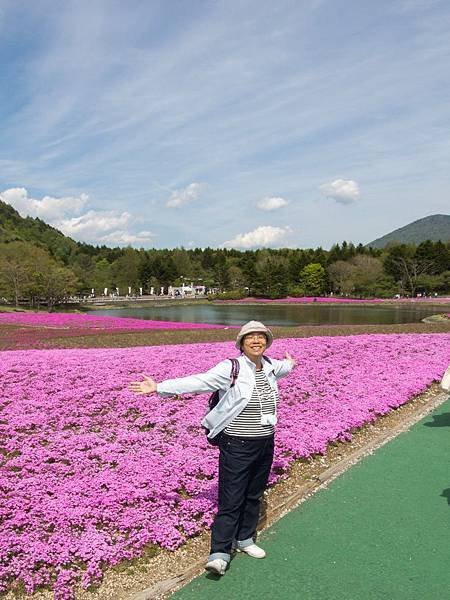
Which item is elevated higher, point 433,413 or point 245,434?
point 245,434

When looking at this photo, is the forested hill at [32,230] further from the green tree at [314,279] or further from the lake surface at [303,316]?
the lake surface at [303,316]

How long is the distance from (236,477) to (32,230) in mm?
177497

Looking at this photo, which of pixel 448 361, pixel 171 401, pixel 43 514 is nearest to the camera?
pixel 43 514

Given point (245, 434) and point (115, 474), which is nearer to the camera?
point (245, 434)

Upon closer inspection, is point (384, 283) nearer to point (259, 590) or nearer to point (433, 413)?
point (433, 413)

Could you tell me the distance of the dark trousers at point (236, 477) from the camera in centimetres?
436

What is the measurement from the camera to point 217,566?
14.1 ft

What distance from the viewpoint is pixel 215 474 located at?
6.50 m

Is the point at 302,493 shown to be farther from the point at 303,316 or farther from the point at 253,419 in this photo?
the point at 303,316

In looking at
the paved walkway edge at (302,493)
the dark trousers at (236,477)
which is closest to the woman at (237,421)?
the dark trousers at (236,477)

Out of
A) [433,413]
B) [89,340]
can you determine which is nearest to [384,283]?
[89,340]

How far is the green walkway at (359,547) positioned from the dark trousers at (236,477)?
0.40 metres

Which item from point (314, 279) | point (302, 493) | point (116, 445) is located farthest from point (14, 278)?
point (302, 493)

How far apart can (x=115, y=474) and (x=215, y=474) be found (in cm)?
139
